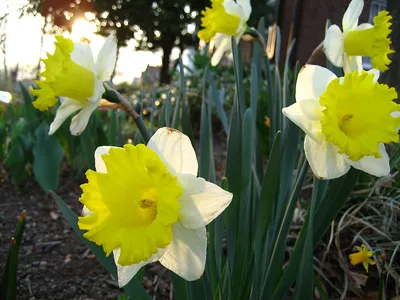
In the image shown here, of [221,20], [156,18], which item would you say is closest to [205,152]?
[221,20]

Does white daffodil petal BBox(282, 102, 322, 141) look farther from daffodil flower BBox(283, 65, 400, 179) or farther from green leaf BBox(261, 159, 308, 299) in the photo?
green leaf BBox(261, 159, 308, 299)

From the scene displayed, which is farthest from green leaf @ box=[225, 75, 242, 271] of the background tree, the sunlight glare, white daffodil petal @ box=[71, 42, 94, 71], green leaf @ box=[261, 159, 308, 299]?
the background tree

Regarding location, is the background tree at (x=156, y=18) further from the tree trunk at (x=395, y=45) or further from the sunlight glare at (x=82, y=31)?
the tree trunk at (x=395, y=45)

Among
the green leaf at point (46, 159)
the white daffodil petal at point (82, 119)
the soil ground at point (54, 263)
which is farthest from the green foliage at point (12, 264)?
the green leaf at point (46, 159)

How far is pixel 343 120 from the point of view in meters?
0.63

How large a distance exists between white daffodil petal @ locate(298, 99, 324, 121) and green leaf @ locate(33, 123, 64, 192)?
135cm

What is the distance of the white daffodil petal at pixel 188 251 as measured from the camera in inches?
21.7

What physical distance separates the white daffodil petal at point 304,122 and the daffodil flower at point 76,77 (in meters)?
0.31

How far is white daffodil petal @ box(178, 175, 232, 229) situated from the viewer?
1.74ft

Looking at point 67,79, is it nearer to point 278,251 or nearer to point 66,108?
point 66,108

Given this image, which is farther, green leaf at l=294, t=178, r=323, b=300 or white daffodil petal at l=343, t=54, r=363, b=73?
white daffodil petal at l=343, t=54, r=363, b=73

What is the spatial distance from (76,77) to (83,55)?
0.16 ft

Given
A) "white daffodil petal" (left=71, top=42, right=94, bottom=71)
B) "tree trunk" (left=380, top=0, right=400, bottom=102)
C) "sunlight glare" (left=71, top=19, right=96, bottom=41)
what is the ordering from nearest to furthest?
"white daffodil petal" (left=71, top=42, right=94, bottom=71) → "tree trunk" (left=380, top=0, right=400, bottom=102) → "sunlight glare" (left=71, top=19, right=96, bottom=41)

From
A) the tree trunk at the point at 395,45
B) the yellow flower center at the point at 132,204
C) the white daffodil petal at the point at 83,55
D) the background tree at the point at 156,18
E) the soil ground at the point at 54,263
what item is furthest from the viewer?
the background tree at the point at 156,18
